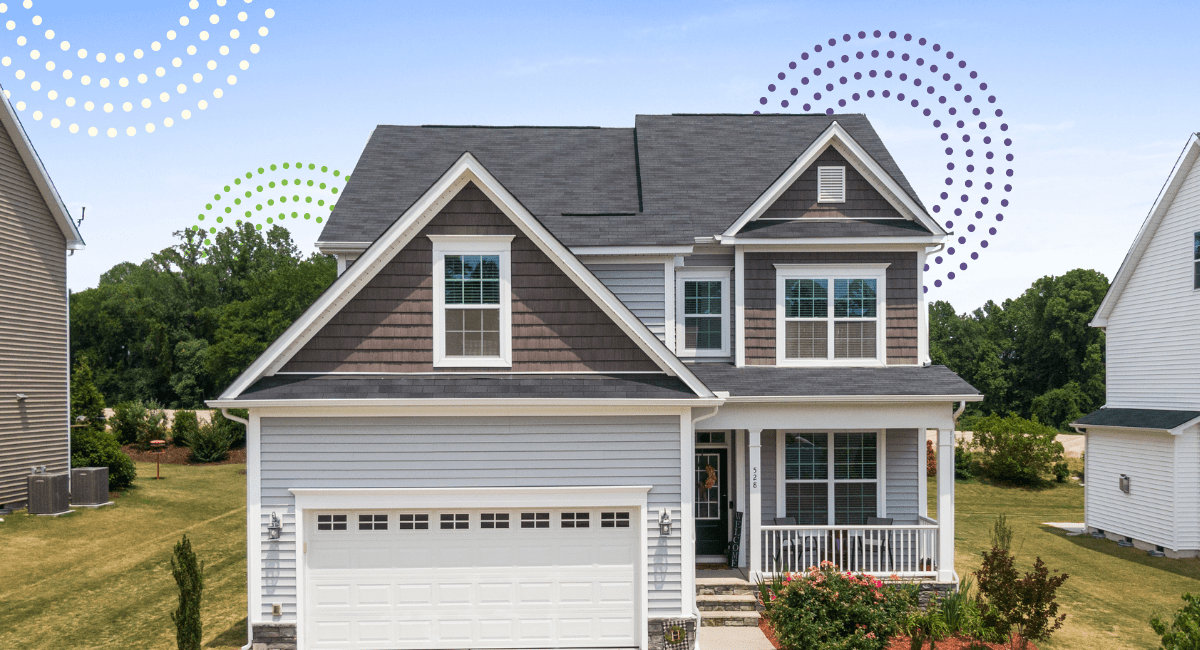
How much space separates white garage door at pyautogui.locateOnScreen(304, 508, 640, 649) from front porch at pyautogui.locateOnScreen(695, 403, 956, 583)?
3.21m

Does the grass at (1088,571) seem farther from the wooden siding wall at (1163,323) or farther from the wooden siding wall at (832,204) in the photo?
the wooden siding wall at (832,204)

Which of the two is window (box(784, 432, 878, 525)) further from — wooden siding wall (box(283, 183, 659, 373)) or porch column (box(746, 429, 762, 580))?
wooden siding wall (box(283, 183, 659, 373))

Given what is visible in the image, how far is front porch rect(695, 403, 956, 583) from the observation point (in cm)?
1366

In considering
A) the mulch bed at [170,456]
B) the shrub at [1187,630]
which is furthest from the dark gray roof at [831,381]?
the mulch bed at [170,456]

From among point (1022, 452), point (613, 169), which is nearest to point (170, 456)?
point (613, 169)

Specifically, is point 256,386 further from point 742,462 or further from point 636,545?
point 742,462

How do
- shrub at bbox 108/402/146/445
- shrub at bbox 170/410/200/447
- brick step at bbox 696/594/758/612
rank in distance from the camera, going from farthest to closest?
shrub at bbox 108/402/146/445, shrub at bbox 170/410/200/447, brick step at bbox 696/594/758/612

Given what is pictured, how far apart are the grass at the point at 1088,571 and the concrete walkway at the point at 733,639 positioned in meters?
4.45

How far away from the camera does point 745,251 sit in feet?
48.8

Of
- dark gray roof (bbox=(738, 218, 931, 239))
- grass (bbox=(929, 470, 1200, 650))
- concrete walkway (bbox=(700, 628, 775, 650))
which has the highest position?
dark gray roof (bbox=(738, 218, 931, 239))

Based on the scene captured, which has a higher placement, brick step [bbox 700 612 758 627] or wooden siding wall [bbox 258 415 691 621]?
wooden siding wall [bbox 258 415 691 621]

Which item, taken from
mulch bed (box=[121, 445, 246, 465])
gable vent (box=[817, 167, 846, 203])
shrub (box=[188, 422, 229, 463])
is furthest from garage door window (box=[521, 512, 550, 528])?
shrub (box=[188, 422, 229, 463])

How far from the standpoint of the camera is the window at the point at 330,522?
1149 cm

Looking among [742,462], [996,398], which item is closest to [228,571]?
[742,462]
